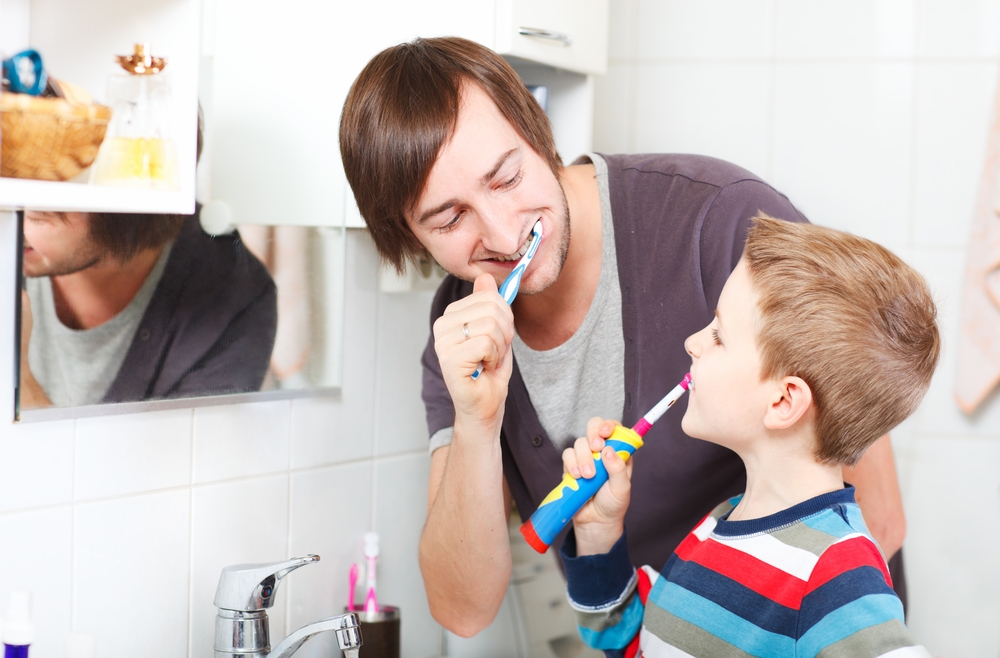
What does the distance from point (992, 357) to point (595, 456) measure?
37.4 inches

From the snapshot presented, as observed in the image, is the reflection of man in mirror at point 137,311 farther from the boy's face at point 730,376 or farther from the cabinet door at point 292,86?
the boy's face at point 730,376

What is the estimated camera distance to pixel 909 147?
1.63 meters

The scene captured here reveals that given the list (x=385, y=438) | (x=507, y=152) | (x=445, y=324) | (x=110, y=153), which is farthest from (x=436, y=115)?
(x=385, y=438)

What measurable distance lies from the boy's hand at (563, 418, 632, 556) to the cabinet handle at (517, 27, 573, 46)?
0.56m

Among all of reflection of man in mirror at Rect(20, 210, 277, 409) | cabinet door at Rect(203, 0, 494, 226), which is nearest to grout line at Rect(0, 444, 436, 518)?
reflection of man in mirror at Rect(20, 210, 277, 409)

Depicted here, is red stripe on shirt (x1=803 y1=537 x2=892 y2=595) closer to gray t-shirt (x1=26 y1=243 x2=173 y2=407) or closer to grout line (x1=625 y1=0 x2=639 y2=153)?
gray t-shirt (x1=26 y1=243 x2=173 y2=407)

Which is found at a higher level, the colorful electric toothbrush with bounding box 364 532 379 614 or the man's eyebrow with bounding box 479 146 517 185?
the man's eyebrow with bounding box 479 146 517 185

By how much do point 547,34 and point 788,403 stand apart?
667 millimetres

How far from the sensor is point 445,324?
3.04 feet

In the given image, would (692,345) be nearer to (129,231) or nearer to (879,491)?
(879,491)

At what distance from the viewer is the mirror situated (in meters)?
0.93

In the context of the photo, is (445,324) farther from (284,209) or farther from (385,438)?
(385,438)

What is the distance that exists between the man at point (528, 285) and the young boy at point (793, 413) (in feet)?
0.55

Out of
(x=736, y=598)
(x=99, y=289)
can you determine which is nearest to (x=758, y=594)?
(x=736, y=598)
